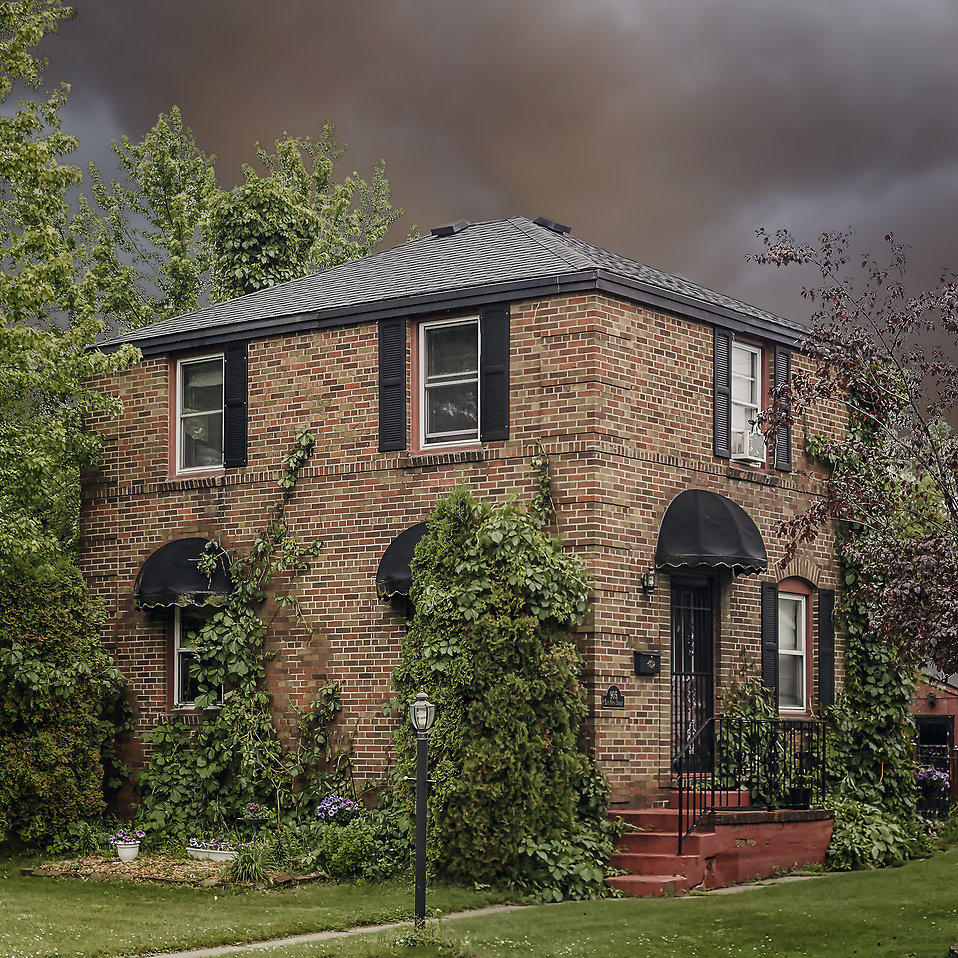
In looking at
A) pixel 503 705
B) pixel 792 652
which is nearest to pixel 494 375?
pixel 503 705

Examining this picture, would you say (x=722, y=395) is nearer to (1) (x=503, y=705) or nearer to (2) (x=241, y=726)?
(1) (x=503, y=705)

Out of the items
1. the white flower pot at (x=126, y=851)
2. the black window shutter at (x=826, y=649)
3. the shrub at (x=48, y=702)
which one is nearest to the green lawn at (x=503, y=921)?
the white flower pot at (x=126, y=851)

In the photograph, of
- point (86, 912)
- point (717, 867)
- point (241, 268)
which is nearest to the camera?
point (86, 912)

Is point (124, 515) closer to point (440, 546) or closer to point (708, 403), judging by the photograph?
point (440, 546)

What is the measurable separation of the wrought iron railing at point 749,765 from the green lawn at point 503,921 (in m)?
1.43

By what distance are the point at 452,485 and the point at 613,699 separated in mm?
3046

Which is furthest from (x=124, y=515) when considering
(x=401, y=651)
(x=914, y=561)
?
(x=914, y=561)

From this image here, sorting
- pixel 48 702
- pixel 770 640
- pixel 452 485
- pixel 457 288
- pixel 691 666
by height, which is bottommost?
pixel 48 702

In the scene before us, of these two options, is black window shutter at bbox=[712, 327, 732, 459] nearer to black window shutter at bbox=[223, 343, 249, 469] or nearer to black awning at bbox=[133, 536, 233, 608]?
black window shutter at bbox=[223, 343, 249, 469]

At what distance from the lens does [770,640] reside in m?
17.6

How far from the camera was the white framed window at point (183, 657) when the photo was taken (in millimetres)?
18484

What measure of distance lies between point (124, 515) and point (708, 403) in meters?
7.79

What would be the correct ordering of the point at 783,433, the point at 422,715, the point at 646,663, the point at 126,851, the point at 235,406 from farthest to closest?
the point at 235,406 < the point at 783,433 < the point at 126,851 < the point at 646,663 < the point at 422,715

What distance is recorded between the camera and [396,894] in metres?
13.7
